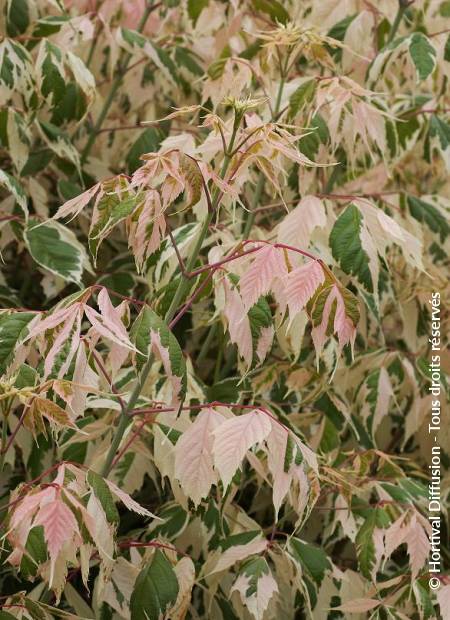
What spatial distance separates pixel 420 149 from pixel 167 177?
180 centimetres

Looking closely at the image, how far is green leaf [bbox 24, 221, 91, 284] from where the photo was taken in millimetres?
1774

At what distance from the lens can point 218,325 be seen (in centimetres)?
198

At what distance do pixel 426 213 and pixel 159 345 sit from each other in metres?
1.16

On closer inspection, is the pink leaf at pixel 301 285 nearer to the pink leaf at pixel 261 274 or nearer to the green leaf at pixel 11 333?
the pink leaf at pixel 261 274

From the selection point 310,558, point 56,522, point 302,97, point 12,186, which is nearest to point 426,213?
point 302,97

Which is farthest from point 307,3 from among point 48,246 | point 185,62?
point 48,246

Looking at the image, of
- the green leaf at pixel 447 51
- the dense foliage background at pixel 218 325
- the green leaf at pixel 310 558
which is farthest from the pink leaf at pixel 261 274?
the green leaf at pixel 447 51

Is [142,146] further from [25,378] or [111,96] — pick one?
[25,378]

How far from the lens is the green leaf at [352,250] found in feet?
5.36

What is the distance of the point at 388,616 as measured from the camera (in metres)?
1.60

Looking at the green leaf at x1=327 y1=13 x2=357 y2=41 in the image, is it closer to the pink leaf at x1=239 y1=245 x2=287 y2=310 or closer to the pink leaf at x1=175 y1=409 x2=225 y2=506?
the pink leaf at x1=239 y1=245 x2=287 y2=310

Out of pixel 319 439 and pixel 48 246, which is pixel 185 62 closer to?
pixel 48 246

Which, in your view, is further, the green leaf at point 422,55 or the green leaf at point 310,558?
the green leaf at point 422,55

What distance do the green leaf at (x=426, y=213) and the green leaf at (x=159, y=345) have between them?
3.64 feet
